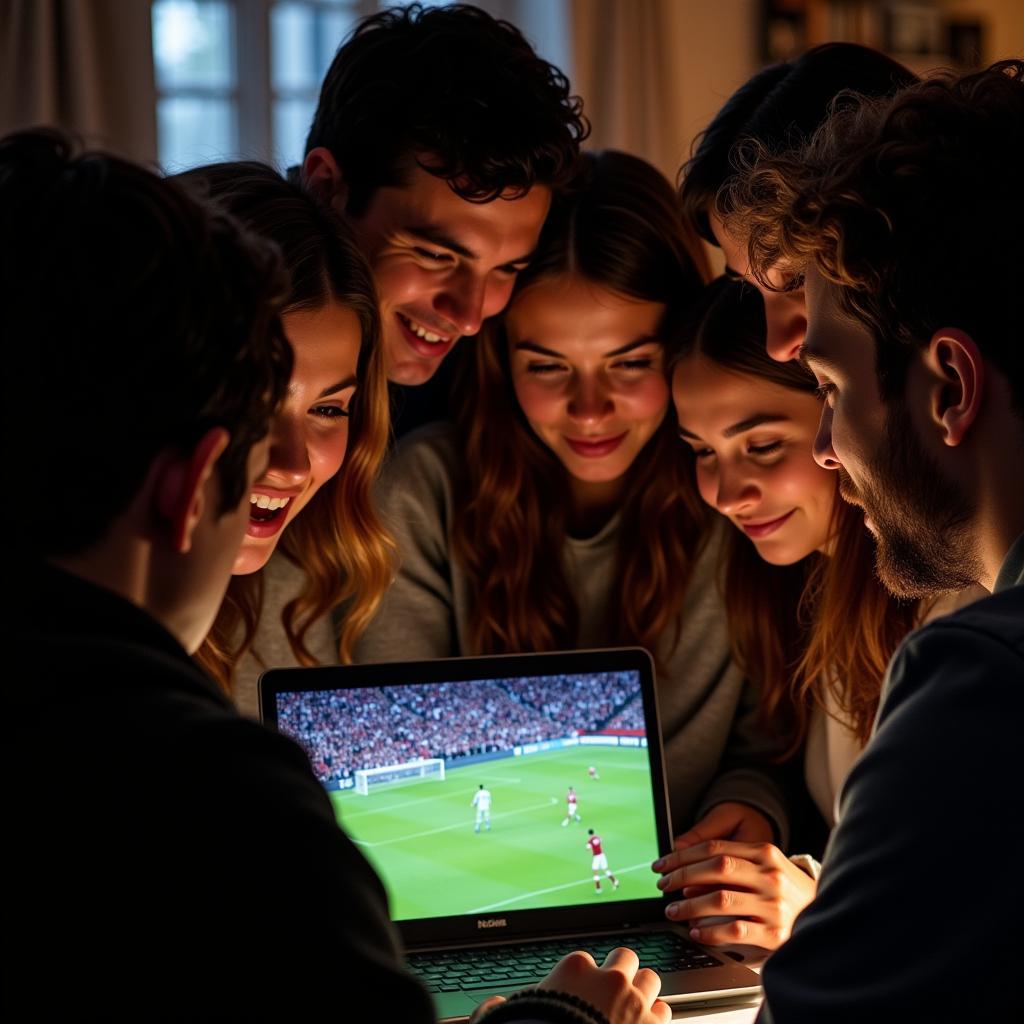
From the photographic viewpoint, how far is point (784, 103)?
1804 millimetres

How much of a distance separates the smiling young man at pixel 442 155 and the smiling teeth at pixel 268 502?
0.45 meters

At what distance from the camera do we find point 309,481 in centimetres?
176

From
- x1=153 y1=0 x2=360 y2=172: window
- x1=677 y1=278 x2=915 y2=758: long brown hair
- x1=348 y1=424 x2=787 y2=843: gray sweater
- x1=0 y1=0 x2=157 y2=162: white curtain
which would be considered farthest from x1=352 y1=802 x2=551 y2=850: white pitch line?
x1=153 y1=0 x2=360 y2=172: window

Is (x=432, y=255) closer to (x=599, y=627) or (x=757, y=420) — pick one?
(x=757, y=420)

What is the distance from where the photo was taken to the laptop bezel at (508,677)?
5.12 ft

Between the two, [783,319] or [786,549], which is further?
[786,549]

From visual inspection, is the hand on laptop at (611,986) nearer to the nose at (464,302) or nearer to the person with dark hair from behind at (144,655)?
the person with dark hair from behind at (144,655)

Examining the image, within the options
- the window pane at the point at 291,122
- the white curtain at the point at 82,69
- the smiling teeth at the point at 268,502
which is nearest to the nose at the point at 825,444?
the smiling teeth at the point at 268,502

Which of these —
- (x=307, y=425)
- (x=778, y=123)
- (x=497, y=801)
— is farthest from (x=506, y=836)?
(x=778, y=123)

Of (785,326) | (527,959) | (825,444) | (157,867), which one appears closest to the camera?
(157,867)

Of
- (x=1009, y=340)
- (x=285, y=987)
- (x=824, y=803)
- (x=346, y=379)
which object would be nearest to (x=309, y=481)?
(x=346, y=379)

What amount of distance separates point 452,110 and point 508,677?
79 centimetres

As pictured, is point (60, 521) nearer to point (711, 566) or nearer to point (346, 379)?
point (346, 379)

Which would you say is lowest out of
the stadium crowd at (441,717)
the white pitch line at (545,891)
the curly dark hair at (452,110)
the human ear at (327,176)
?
the white pitch line at (545,891)
